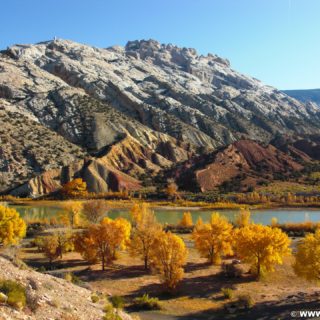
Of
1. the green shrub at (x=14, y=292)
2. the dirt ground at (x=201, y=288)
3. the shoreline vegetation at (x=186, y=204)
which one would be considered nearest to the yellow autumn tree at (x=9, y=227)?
the dirt ground at (x=201, y=288)

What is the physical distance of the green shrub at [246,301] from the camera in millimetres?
34062

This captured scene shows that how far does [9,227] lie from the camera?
2267 inches

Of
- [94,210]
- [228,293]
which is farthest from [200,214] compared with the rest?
[228,293]

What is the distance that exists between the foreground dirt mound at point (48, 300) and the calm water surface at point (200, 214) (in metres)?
Answer: 74.0

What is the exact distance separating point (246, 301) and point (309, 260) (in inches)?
279

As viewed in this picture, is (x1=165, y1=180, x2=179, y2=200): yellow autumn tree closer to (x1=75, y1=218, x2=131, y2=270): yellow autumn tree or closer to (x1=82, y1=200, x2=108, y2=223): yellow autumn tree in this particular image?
(x1=82, y1=200, x2=108, y2=223): yellow autumn tree

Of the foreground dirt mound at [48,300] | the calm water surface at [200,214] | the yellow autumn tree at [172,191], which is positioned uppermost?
the yellow autumn tree at [172,191]

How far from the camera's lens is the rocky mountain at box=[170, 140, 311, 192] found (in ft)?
483

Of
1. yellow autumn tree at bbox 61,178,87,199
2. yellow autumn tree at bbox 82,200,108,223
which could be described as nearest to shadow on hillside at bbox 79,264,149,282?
yellow autumn tree at bbox 82,200,108,223

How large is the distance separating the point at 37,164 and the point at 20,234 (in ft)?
277

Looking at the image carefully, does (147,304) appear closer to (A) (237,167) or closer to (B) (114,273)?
(B) (114,273)

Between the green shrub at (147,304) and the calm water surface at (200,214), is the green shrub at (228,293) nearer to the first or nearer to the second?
the green shrub at (147,304)

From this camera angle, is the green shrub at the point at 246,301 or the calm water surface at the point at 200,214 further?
the calm water surface at the point at 200,214

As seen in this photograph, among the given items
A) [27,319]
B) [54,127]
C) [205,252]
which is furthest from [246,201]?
[27,319]
